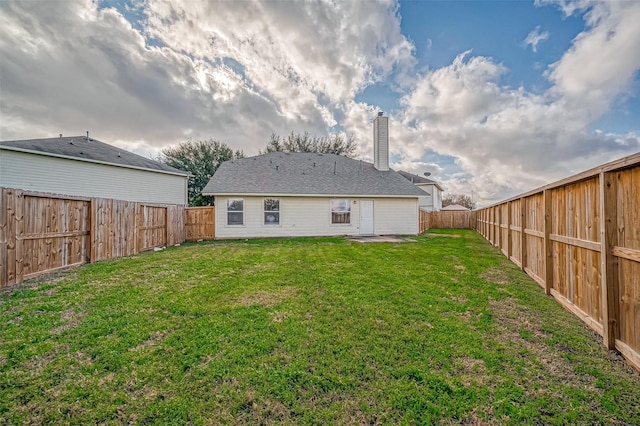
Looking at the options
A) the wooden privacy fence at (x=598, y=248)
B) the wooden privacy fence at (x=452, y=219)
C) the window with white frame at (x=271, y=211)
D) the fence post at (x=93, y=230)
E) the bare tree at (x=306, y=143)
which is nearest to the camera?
the wooden privacy fence at (x=598, y=248)

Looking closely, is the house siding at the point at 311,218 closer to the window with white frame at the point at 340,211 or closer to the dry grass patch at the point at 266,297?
the window with white frame at the point at 340,211

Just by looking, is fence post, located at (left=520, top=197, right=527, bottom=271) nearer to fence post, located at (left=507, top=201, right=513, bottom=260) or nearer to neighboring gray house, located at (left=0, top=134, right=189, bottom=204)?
fence post, located at (left=507, top=201, right=513, bottom=260)

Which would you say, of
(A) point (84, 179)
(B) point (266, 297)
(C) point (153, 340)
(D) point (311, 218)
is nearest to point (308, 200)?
(D) point (311, 218)

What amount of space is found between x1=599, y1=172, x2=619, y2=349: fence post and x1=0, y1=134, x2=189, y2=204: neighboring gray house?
1842cm

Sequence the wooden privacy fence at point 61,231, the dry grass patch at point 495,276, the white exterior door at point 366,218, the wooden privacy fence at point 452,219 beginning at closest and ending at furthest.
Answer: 1. the wooden privacy fence at point 61,231
2. the dry grass patch at point 495,276
3. the white exterior door at point 366,218
4. the wooden privacy fence at point 452,219

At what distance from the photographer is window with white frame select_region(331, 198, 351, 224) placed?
15195 millimetres

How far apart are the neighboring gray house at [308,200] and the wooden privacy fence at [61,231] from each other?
4.70 m

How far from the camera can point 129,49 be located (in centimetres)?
1094

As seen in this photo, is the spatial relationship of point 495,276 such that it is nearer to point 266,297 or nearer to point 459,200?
point 266,297

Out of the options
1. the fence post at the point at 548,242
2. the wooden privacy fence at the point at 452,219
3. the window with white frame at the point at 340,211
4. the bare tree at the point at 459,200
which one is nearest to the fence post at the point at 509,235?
the fence post at the point at 548,242

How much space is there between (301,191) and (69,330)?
38.9 ft

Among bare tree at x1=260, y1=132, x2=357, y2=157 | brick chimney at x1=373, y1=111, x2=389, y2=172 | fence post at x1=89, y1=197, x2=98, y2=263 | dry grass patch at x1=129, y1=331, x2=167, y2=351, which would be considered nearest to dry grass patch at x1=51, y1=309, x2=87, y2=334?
dry grass patch at x1=129, y1=331, x2=167, y2=351

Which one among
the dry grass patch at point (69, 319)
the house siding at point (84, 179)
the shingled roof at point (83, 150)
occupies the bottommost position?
the dry grass patch at point (69, 319)

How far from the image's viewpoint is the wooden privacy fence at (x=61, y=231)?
498 cm
